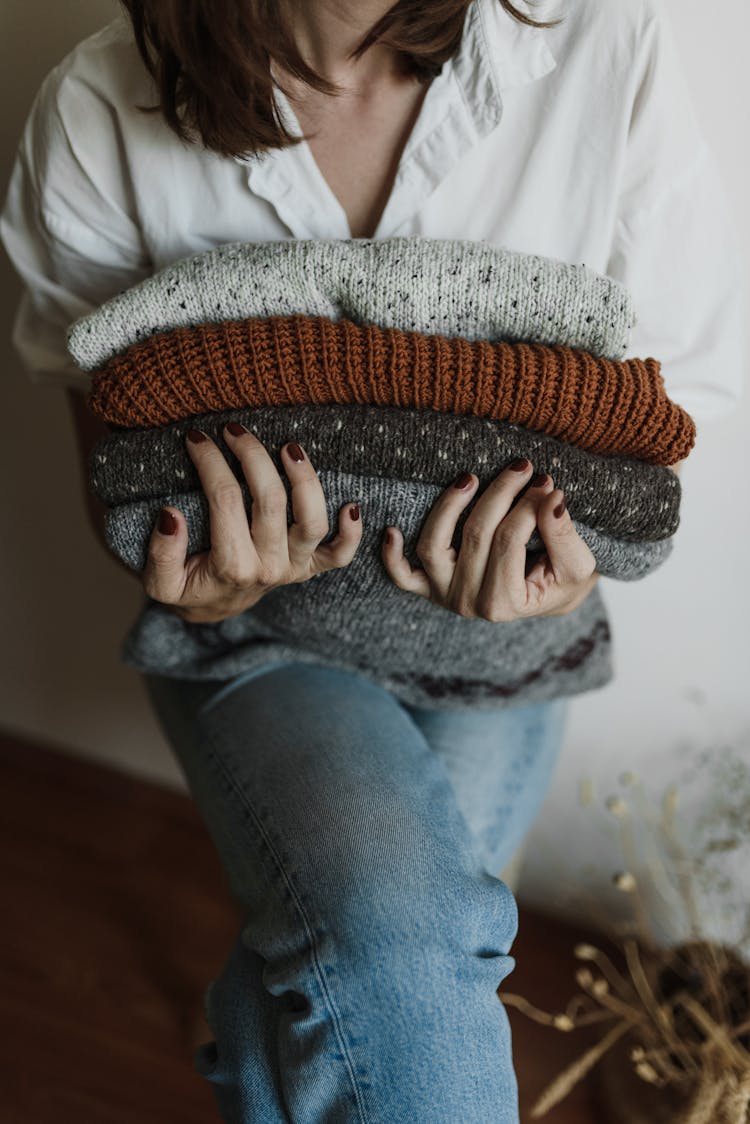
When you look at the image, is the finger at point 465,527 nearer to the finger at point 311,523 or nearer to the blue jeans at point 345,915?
the finger at point 311,523

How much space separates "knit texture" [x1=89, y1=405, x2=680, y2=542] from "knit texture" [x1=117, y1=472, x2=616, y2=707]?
0.07ft

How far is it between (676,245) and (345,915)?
57 cm

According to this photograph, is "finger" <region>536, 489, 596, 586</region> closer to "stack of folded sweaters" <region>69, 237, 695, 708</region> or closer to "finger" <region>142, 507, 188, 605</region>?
"stack of folded sweaters" <region>69, 237, 695, 708</region>

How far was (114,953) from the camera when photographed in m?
1.28

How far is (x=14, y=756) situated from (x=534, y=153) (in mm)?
1184

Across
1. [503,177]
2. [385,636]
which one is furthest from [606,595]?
[503,177]

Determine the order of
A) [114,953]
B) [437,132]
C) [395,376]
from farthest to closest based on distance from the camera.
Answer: [114,953], [437,132], [395,376]

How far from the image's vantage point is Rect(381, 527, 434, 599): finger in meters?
0.68

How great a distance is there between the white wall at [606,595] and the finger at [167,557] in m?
0.50

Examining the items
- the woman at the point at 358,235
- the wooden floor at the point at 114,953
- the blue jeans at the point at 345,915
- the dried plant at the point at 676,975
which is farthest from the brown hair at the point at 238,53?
the wooden floor at the point at 114,953

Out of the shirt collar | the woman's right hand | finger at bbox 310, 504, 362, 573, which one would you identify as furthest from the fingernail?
the shirt collar

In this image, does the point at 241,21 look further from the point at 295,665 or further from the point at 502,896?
the point at 502,896

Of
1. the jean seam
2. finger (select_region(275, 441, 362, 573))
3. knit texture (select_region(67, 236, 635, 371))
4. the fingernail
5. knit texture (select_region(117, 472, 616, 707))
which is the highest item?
knit texture (select_region(67, 236, 635, 371))

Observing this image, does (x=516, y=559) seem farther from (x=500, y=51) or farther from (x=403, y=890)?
(x=500, y=51)
